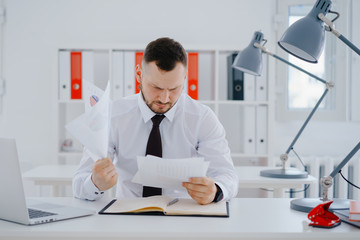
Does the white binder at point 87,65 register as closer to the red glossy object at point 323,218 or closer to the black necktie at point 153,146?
the black necktie at point 153,146

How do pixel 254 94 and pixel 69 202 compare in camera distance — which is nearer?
pixel 69 202

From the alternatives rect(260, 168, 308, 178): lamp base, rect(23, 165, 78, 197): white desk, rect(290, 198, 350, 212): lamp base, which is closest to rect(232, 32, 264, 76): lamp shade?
rect(260, 168, 308, 178): lamp base

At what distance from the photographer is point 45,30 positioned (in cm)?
324

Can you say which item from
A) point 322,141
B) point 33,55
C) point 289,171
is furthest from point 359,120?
point 33,55

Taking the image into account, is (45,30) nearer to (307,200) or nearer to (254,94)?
(254,94)

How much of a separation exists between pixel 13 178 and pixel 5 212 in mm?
137

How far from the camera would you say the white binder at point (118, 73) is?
9.61ft

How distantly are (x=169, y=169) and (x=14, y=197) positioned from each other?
1.44ft

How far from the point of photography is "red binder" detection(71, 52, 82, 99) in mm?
2910

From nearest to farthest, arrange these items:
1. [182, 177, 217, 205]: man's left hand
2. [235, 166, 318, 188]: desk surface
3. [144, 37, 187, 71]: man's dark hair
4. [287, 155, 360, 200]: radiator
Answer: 1. [182, 177, 217, 205]: man's left hand
2. [144, 37, 187, 71]: man's dark hair
3. [235, 166, 318, 188]: desk surface
4. [287, 155, 360, 200]: radiator

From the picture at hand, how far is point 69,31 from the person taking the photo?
3230mm

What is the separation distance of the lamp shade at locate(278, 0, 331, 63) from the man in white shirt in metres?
0.42

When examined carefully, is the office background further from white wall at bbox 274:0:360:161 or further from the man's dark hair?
the man's dark hair

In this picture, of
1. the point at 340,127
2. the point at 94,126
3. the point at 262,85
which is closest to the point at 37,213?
the point at 94,126
